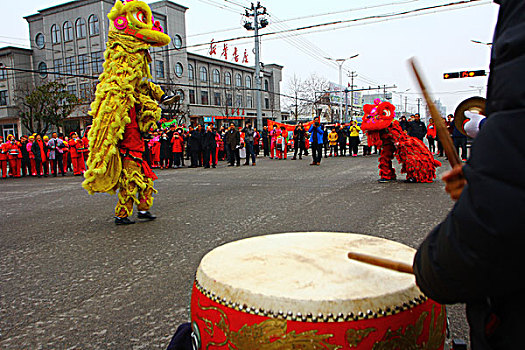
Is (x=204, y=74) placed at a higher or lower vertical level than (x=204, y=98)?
higher

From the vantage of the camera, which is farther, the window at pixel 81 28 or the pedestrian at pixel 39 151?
the window at pixel 81 28

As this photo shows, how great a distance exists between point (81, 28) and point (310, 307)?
1854 inches

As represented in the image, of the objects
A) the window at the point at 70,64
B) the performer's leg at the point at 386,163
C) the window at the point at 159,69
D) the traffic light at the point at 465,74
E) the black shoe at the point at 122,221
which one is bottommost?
the black shoe at the point at 122,221

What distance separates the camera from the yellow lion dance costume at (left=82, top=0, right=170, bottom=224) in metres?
4.89

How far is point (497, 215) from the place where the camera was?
0.85m

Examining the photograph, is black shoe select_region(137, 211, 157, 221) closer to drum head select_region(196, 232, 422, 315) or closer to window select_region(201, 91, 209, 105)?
drum head select_region(196, 232, 422, 315)

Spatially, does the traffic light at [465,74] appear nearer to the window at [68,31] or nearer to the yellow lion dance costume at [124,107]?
the yellow lion dance costume at [124,107]

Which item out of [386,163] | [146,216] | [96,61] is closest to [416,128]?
[386,163]

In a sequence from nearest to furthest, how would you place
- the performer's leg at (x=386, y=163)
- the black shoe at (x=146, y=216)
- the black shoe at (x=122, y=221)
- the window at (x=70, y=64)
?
1. the black shoe at (x=122, y=221)
2. the black shoe at (x=146, y=216)
3. the performer's leg at (x=386, y=163)
4. the window at (x=70, y=64)

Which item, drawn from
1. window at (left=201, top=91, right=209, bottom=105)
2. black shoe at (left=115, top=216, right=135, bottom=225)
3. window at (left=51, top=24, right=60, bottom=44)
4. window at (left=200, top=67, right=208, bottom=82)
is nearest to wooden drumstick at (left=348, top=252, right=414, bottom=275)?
black shoe at (left=115, top=216, right=135, bottom=225)

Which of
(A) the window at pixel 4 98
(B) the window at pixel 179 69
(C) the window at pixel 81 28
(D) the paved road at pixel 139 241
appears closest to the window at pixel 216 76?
(B) the window at pixel 179 69

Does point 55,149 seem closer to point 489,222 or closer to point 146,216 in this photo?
point 146,216

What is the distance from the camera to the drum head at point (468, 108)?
6.81ft

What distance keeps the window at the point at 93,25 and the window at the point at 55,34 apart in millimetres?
4798
